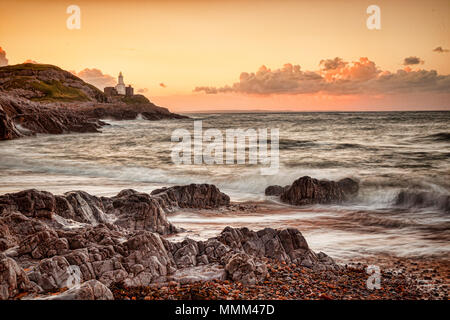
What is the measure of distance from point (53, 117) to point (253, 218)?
2978 centimetres

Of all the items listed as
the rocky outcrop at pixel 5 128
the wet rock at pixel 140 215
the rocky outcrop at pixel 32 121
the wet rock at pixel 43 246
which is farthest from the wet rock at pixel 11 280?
the rocky outcrop at pixel 32 121

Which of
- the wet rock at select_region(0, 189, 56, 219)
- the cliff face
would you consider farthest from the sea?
the cliff face

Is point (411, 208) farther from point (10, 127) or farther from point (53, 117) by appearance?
point (53, 117)

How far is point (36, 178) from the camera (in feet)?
42.6

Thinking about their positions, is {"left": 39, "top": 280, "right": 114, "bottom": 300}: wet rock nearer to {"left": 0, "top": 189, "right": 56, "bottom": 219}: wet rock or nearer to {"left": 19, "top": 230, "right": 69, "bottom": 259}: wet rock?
{"left": 19, "top": 230, "right": 69, "bottom": 259}: wet rock

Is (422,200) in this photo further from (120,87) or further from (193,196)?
(120,87)

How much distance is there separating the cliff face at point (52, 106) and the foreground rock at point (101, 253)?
21415mm

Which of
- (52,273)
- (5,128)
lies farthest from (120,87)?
(52,273)

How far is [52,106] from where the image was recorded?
4819 cm

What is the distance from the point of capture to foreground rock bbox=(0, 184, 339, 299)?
397 centimetres

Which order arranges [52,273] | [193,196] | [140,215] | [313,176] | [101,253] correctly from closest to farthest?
[52,273] < [101,253] < [140,215] < [193,196] < [313,176]

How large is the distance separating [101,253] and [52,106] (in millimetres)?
48744

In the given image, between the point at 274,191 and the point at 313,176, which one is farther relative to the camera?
the point at 313,176

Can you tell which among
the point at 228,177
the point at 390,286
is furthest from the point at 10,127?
the point at 390,286
